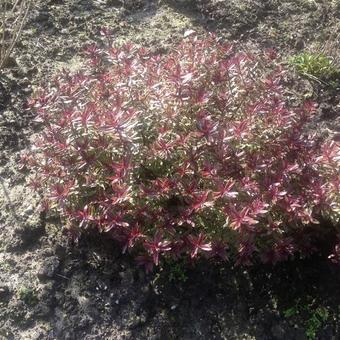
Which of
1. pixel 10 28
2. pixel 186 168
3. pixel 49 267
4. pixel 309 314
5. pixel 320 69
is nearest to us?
pixel 186 168

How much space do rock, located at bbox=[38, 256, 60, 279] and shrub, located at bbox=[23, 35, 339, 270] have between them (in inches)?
8.8

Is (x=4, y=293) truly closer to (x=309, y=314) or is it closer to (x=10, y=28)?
(x=309, y=314)

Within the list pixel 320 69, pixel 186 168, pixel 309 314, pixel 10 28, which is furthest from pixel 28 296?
pixel 320 69

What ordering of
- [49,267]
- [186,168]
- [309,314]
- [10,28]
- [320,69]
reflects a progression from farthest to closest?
[10,28] < [320,69] < [49,267] < [309,314] < [186,168]

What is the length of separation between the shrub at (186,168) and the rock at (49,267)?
223 millimetres

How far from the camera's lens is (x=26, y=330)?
2852 mm

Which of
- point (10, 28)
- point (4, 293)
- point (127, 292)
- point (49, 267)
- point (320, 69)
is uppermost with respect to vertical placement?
point (320, 69)

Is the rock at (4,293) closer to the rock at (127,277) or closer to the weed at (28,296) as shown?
the weed at (28,296)

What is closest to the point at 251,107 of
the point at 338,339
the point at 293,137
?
the point at 293,137

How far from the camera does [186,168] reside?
276cm

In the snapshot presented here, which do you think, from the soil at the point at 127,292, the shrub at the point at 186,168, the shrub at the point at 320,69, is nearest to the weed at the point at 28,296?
the soil at the point at 127,292

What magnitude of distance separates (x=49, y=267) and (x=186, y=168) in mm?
1010

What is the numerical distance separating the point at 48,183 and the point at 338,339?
186 centimetres

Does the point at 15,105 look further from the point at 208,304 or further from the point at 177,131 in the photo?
the point at 208,304
